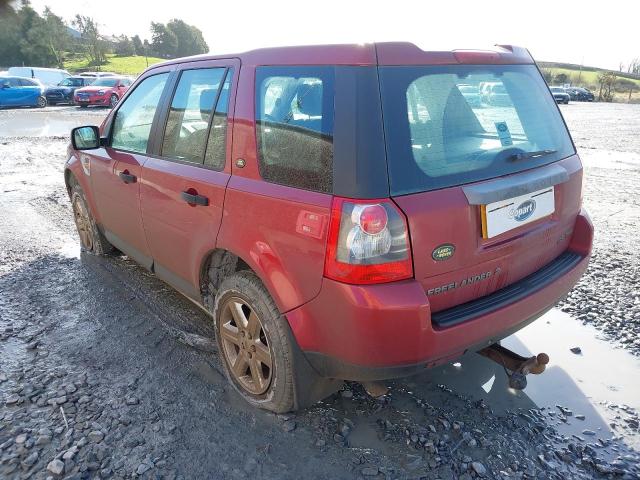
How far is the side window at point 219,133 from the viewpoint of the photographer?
261cm

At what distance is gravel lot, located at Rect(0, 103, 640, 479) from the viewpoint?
2260 millimetres

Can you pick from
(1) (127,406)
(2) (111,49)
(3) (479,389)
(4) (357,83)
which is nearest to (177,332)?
(1) (127,406)

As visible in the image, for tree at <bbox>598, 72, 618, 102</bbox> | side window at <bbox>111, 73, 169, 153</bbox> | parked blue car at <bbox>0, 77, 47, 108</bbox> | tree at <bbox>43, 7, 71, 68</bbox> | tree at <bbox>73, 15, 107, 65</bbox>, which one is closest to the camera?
side window at <bbox>111, 73, 169, 153</bbox>

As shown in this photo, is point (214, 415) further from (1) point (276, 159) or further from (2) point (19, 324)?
(2) point (19, 324)

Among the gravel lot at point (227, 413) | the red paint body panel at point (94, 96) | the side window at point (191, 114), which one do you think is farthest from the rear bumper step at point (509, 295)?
the red paint body panel at point (94, 96)

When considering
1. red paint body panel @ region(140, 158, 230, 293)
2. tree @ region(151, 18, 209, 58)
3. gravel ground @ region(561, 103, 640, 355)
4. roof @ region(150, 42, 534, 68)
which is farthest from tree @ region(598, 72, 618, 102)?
red paint body panel @ region(140, 158, 230, 293)

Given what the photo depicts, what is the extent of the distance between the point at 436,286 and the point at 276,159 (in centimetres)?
94

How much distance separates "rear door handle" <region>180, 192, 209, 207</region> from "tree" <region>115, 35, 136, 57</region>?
73914 millimetres

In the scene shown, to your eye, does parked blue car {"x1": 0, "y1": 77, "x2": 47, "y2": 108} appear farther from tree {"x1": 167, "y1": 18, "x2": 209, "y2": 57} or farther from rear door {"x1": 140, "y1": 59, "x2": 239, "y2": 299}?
tree {"x1": 167, "y1": 18, "x2": 209, "y2": 57}

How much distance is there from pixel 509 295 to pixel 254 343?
1.31m

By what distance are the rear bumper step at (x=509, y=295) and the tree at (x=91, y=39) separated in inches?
2498

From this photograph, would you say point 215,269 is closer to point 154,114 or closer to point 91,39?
point 154,114

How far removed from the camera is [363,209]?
6.33 ft

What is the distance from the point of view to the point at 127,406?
104 inches
